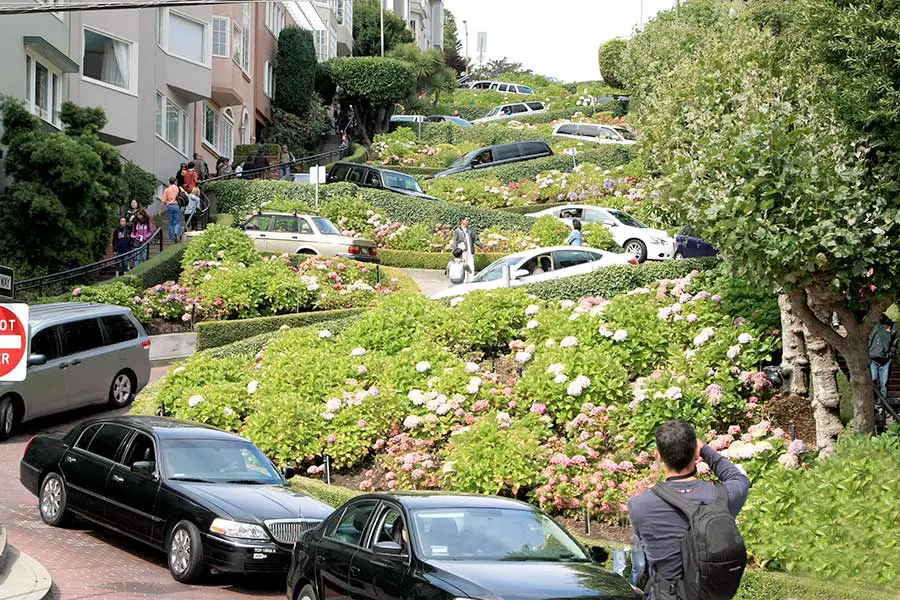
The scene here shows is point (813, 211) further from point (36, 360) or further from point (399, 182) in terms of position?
point (399, 182)

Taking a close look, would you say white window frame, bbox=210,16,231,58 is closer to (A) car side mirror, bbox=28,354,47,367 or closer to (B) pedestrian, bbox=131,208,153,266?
(B) pedestrian, bbox=131,208,153,266

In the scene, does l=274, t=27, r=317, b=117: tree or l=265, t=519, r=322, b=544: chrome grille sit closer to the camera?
l=265, t=519, r=322, b=544: chrome grille

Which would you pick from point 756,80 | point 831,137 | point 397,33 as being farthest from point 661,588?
point 397,33

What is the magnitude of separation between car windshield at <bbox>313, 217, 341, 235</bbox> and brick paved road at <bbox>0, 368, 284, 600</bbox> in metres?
17.6

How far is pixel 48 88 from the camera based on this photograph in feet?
106

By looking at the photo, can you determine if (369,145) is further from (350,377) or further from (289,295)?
(350,377)

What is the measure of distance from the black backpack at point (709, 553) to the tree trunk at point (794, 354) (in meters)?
10.1

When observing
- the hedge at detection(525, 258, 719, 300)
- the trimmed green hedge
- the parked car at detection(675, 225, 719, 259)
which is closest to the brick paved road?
the hedge at detection(525, 258, 719, 300)

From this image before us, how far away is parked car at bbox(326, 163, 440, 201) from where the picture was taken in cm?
4122

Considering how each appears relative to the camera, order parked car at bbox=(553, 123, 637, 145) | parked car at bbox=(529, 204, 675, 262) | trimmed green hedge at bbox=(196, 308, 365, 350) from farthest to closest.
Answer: parked car at bbox=(553, 123, 637, 145)
parked car at bbox=(529, 204, 675, 262)
trimmed green hedge at bbox=(196, 308, 365, 350)

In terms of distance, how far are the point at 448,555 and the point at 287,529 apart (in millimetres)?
3422

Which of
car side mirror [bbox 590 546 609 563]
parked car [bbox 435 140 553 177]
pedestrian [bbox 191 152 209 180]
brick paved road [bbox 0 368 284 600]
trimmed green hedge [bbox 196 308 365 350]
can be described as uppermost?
parked car [bbox 435 140 553 177]

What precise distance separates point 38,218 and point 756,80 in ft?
53.3

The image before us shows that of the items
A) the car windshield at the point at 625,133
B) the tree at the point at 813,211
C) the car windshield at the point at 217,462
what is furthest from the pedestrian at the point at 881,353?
the car windshield at the point at 625,133
